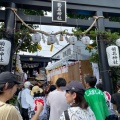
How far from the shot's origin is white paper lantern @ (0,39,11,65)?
6.49 m

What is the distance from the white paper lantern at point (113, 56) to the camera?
25.7 feet

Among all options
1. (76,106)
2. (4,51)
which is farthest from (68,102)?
(4,51)

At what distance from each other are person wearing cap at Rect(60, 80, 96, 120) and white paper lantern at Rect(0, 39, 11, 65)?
465 cm

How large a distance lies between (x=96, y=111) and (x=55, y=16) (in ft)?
17.6

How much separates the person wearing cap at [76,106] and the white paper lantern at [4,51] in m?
4.65

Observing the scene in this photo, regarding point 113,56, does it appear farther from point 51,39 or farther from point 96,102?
point 96,102

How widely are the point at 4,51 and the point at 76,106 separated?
4.90 metres

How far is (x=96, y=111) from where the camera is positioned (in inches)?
119

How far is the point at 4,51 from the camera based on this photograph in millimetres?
6520

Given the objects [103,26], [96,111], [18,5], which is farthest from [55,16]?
[96,111]

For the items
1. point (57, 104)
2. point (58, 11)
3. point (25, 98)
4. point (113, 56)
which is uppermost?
point (58, 11)

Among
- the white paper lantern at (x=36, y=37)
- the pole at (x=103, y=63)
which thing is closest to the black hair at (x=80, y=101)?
the white paper lantern at (x=36, y=37)

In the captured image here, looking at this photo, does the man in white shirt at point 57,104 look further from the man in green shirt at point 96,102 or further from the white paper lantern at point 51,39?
the white paper lantern at point 51,39

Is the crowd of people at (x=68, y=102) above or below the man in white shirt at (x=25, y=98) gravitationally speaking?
above
